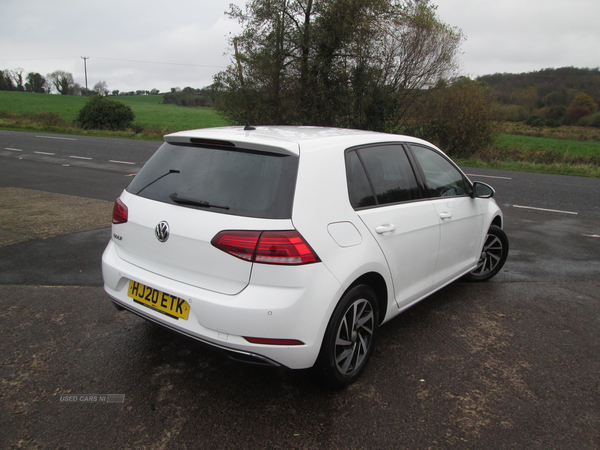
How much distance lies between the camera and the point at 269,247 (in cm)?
237

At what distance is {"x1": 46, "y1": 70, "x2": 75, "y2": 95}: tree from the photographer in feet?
286

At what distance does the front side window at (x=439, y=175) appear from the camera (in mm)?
3789

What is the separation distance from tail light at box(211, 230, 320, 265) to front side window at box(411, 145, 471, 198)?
174cm

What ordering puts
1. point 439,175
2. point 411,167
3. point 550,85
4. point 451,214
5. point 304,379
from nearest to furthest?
point 304,379, point 411,167, point 451,214, point 439,175, point 550,85

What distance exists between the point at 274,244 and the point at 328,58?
23.9m

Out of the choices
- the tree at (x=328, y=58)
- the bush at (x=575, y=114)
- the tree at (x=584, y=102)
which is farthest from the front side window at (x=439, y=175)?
the tree at (x=584, y=102)

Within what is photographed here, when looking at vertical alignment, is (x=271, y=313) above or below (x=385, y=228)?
below

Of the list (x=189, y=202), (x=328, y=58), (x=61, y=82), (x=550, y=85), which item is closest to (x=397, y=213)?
(x=189, y=202)

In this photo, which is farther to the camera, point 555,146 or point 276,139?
point 555,146

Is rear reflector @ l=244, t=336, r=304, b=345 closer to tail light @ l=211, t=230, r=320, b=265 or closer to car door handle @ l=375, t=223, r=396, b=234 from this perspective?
tail light @ l=211, t=230, r=320, b=265

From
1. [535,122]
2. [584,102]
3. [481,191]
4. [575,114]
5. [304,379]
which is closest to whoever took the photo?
[304,379]

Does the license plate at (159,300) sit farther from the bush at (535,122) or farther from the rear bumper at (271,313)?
the bush at (535,122)

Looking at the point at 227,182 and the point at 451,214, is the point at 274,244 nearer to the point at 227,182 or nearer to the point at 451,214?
the point at 227,182

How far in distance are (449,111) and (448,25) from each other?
6.01 meters
